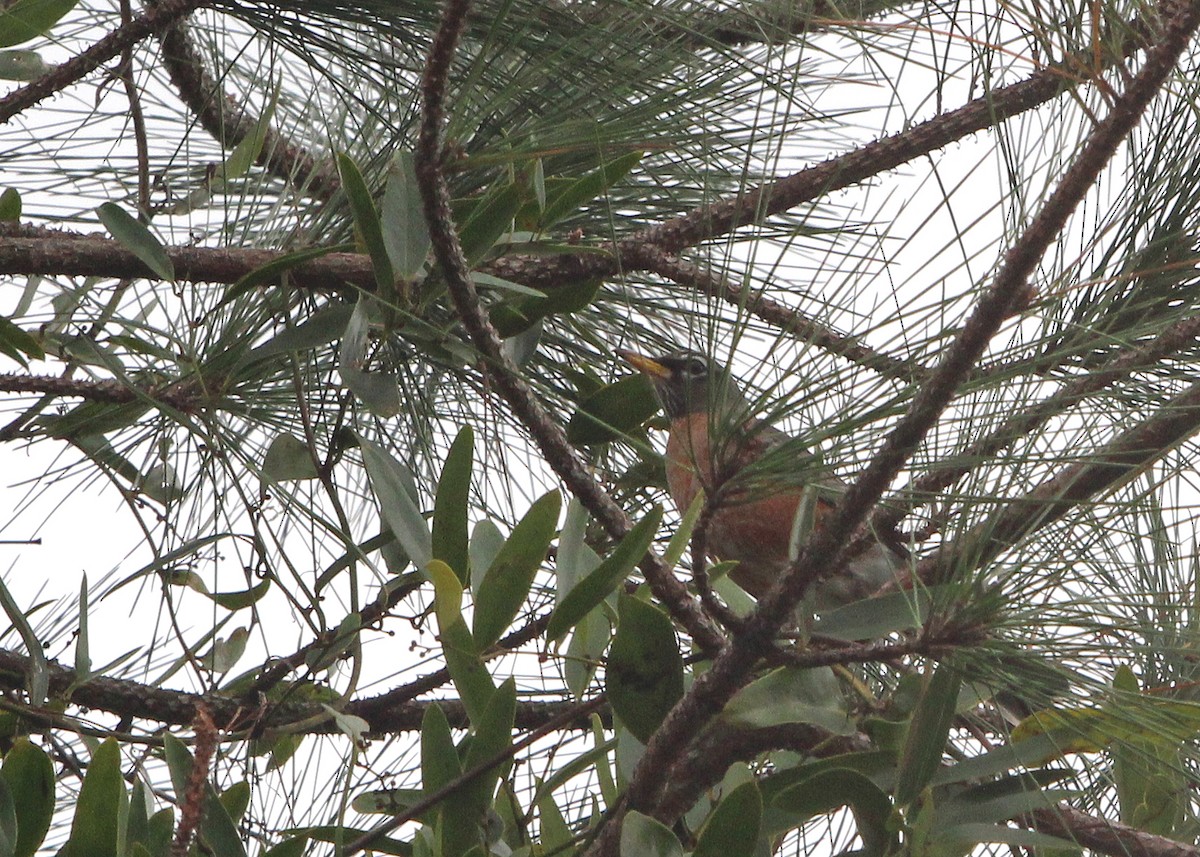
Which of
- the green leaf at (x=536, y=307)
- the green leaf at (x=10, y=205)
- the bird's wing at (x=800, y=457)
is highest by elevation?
the green leaf at (x=10, y=205)

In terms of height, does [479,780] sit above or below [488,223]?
below

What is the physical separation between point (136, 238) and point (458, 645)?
57 centimetres

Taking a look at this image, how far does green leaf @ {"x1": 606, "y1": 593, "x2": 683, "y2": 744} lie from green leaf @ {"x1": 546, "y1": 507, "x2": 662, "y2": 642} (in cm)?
2

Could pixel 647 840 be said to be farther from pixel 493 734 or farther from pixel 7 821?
pixel 7 821

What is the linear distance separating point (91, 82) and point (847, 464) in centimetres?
138

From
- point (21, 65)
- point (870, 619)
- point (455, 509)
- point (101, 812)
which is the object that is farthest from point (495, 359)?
point (21, 65)

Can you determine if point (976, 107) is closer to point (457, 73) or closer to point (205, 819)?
point (457, 73)

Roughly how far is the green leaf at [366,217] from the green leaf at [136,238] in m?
0.25

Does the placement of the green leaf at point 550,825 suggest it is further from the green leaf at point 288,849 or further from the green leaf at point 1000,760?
the green leaf at point 1000,760

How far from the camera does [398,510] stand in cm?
115

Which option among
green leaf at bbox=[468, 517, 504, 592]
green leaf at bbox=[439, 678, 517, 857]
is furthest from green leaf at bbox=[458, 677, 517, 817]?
green leaf at bbox=[468, 517, 504, 592]

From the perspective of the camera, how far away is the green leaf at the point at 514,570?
1.07 metres

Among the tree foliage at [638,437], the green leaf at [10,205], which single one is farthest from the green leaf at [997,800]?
the green leaf at [10,205]

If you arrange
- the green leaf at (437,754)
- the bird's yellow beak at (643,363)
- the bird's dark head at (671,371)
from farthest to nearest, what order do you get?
the bird's yellow beak at (643,363) → the bird's dark head at (671,371) → the green leaf at (437,754)
